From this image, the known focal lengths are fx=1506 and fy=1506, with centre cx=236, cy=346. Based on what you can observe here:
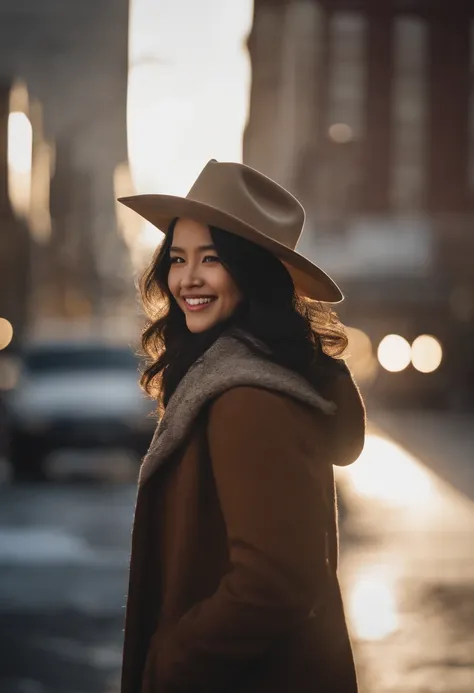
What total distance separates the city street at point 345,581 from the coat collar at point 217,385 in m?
4.39

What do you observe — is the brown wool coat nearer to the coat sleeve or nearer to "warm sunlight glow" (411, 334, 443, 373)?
the coat sleeve

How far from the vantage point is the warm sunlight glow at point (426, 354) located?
41156 mm

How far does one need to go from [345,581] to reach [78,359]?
32.0 feet

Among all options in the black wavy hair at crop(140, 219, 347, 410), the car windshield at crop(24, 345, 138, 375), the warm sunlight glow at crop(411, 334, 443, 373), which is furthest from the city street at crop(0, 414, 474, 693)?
the warm sunlight glow at crop(411, 334, 443, 373)

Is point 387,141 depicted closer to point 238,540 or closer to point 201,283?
point 201,283

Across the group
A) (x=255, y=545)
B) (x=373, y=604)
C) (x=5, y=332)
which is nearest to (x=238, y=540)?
(x=255, y=545)

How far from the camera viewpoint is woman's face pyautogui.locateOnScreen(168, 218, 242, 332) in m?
2.97

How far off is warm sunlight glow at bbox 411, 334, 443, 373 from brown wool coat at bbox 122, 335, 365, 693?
38.3 meters

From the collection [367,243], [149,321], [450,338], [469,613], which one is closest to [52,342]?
[469,613]

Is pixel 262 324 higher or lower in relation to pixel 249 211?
lower

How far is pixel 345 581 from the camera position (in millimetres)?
10180

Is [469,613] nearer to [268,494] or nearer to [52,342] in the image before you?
[268,494]

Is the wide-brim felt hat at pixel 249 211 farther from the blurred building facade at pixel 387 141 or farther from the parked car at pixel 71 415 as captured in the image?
the blurred building facade at pixel 387 141

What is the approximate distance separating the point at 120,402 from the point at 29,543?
621 cm
